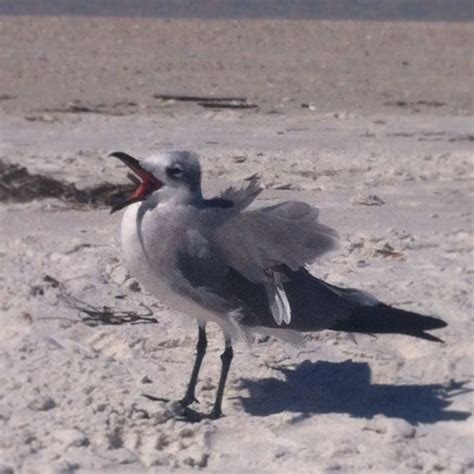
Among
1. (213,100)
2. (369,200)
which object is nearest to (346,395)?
(369,200)

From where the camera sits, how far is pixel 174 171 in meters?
4.15

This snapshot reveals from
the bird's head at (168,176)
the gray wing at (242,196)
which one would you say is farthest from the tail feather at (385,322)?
the bird's head at (168,176)

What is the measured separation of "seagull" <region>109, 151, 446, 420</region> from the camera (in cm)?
414

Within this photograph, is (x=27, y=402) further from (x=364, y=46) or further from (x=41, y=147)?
(x=364, y=46)

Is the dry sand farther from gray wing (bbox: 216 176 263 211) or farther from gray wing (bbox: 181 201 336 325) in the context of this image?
gray wing (bbox: 216 176 263 211)

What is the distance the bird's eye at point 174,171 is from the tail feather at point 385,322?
2.32 feet

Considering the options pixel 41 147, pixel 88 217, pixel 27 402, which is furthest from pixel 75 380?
pixel 41 147

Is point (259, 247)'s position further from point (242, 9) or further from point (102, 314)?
point (242, 9)

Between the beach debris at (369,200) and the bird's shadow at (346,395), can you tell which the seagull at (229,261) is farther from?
the beach debris at (369,200)

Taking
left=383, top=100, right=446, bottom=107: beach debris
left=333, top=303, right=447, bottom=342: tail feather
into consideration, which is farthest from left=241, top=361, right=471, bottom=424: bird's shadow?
left=383, top=100, right=446, bottom=107: beach debris

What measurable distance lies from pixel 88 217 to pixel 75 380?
2180 millimetres

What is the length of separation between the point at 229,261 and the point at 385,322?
551 millimetres

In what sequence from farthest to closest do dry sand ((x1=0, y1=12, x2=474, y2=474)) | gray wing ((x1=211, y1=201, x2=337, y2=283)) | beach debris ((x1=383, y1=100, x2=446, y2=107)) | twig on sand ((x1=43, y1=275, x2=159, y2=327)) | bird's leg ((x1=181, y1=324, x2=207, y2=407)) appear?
beach debris ((x1=383, y1=100, x2=446, y2=107)) → twig on sand ((x1=43, y1=275, x2=159, y2=327)) → bird's leg ((x1=181, y1=324, x2=207, y2=407)) → gray wing ((x1=211, y1=201, x2=337, y2=283)) → dry sand ((x1=0, y1=12, x2=474, y2=474))

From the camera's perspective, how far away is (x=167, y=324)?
16.7 ft
